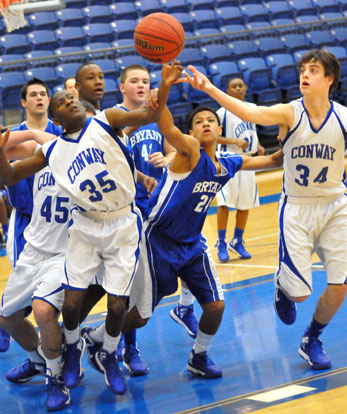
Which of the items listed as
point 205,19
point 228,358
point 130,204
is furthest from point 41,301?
point 205,19

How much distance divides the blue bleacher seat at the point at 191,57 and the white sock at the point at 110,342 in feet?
33.0

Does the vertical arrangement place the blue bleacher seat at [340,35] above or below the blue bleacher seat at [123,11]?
below

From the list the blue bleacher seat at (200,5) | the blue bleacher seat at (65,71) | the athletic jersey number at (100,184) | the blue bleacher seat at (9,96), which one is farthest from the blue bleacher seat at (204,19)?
the athletic jersey number at (100,184)

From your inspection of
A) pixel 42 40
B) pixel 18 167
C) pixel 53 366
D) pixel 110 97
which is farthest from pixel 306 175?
pixel 42 40

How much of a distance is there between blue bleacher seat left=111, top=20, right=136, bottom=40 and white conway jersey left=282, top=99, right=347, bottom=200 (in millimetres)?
10840

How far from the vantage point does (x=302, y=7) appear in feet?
59.6

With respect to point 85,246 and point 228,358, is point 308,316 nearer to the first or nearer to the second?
point 228,358

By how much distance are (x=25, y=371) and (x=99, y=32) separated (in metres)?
11.0

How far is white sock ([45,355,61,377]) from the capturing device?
4.61 meters

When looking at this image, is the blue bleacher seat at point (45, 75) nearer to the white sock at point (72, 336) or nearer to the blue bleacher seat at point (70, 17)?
the blue bleacher seat at point (70, 17)

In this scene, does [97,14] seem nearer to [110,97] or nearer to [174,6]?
[174,6]

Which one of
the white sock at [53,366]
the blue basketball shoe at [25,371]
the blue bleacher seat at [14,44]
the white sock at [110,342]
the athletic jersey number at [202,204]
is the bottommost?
the blue basketball shoe at [25,371]

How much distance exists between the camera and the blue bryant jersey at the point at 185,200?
474 centimetres

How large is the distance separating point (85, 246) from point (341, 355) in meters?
1.90
